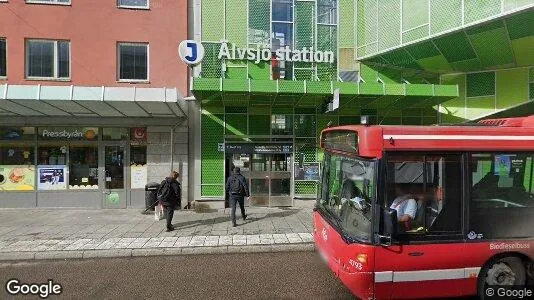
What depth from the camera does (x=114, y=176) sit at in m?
12.1

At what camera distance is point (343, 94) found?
10898mm

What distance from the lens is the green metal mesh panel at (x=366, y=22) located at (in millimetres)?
12914

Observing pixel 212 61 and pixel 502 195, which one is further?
pixel 212 61

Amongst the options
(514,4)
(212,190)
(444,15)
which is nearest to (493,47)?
(444,15)

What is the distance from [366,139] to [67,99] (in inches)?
315

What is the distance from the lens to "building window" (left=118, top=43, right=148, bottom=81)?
12.1 meters

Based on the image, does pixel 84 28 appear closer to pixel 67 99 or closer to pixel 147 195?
pixel 67 99

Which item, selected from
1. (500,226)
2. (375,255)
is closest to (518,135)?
(500,226)

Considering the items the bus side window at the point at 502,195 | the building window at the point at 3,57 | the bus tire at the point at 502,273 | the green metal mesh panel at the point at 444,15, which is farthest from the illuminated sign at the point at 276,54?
the bus tire at the point at 502,273

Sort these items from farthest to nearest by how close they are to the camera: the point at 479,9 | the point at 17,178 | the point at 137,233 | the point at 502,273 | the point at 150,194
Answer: the point at 17,178, the point at 150,194, the point at 479,9, the point at 137,233, the point at 502,273

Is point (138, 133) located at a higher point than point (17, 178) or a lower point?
higher

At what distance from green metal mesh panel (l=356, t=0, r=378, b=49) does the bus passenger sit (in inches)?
386

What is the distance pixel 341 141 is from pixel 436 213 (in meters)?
1.53

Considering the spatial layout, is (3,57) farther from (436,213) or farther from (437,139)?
(436,213)
